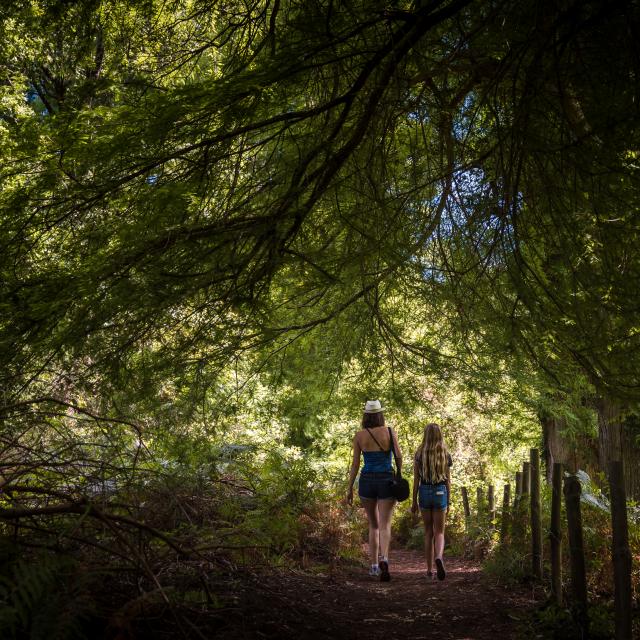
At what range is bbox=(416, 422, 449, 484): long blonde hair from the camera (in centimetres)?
786

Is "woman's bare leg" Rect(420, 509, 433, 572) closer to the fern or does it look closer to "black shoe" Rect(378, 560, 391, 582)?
"black shoe" Rect(378, 560, 391, 582)

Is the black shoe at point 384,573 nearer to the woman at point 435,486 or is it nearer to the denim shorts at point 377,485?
the woman at point 435,486

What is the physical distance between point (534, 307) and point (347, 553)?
5155 millimetres

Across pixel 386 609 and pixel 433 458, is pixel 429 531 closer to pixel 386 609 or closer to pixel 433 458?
pixel 433 458

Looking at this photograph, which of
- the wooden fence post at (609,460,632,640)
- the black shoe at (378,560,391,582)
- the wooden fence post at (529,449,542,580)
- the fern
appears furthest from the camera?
the black shoe at (378,560,391,582)

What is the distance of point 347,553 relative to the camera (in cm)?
916

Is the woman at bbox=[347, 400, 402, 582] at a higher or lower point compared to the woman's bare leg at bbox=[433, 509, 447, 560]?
higher

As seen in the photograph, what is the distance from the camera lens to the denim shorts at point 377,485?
770cm

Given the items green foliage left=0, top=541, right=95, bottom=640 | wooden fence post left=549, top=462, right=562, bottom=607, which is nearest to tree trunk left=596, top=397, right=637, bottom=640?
wooden fence post left=549, top=462, right=562, bottom=607

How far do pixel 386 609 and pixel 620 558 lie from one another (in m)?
2.26

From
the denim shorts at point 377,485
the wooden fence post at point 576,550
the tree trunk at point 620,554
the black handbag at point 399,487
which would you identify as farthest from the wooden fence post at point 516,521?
the tree trunk at point 620,554

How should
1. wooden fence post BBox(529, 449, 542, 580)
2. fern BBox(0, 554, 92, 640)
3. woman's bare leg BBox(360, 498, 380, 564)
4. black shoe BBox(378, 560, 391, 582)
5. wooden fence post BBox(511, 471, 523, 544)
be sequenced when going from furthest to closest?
wooden fence post BBox(511, 471, 523, 544) → black shoe BBox(378, 560, 391, 582) → woman's bare leg BBox(360, 498, 380, 564) → wooden fence post BBox(529, 449, 542, 580) → fern BBox(0, 554, 92, 640)

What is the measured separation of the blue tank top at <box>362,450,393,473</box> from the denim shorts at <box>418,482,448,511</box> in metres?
0.55

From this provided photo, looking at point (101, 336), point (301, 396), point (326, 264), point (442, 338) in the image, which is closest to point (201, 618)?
point (101, 336)
